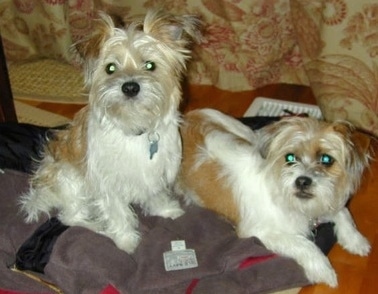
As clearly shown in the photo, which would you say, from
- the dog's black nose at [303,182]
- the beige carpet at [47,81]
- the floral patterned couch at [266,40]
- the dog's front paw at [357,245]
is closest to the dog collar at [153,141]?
the dog's black nose at [303,182]

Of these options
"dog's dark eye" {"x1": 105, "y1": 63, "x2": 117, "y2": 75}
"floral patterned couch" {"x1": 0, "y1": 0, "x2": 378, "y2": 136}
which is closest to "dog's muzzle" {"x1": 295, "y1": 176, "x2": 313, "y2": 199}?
"dog's dark eye" {"x1": 105, "y1": 63, "x2": 117, "y2": 75}

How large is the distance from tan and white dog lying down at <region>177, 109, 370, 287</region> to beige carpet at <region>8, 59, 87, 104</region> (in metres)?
1.43

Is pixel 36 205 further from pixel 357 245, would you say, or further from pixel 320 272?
pixel 357 245

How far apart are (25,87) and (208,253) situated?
2.26 meters

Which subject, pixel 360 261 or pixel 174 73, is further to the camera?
pixel 360 261

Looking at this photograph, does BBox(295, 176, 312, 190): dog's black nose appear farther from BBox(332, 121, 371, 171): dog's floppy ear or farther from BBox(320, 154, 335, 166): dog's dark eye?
BBox(332, 121, 371, 171): dog's floppy ear

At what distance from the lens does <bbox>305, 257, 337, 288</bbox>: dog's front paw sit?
270 cm

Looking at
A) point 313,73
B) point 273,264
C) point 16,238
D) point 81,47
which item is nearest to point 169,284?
point 273,264

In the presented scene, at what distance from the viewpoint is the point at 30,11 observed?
14.3 ft

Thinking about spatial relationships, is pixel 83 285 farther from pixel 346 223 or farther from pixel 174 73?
pixel 346 223

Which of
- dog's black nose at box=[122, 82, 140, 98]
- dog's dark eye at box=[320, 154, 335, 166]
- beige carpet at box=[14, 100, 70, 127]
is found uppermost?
dog's black nose at box=[122, 82, 140, 98]

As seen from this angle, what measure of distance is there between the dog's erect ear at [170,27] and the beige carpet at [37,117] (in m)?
1.61

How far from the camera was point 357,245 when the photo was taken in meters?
2.94

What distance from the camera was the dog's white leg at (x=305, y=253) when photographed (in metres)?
2.70
